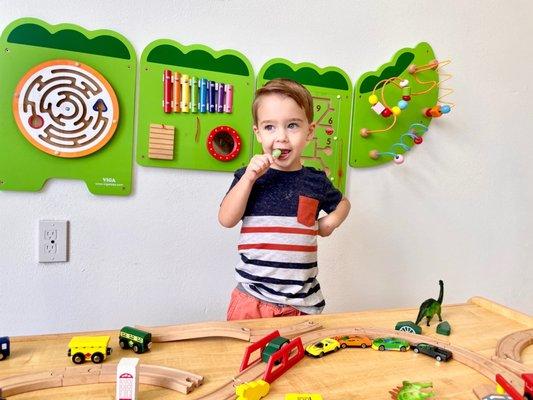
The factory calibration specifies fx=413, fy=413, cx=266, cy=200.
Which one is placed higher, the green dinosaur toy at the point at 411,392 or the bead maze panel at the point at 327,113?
the bead maze panel at the point at 327,113

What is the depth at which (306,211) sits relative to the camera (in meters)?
0.81

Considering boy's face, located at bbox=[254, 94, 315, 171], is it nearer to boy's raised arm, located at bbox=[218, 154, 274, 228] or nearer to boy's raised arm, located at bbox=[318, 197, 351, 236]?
boy's raised arm, located at bbox=[218, 154, 274, 228]

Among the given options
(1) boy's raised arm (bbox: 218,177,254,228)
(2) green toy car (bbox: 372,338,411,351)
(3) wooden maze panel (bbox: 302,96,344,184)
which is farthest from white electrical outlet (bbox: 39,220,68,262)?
(2) green toy car (bbox: 372,338,411,351)

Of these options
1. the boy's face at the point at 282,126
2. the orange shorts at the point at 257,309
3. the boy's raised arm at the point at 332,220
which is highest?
the boy's face at the point at 282,126

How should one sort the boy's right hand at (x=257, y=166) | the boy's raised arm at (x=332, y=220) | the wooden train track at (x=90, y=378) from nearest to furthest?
the wooden train track at (x=90, y=378)
the boy's right hand at (x=257, y=166)
the boy's raised arm at (x=332, y=220)

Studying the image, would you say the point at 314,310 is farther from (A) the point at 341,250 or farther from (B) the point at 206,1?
(B) the point at 206,1

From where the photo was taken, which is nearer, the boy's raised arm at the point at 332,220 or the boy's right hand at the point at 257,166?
the boy's right hand at the point at 257,166

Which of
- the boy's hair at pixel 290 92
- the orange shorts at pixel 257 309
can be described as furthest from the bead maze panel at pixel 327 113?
the orange shorts at pixel 257 309

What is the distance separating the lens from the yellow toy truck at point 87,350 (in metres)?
0.50

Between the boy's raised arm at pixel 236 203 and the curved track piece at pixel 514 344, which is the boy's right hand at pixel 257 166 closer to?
the boy's raised arm at pixel 236 203

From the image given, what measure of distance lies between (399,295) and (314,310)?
1.94 feet

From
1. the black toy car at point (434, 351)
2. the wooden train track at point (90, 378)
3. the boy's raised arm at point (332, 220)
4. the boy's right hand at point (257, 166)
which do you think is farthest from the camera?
the boy's raised arm at point (332, 220)

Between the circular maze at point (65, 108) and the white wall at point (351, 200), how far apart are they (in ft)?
0.35

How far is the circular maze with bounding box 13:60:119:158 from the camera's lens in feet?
Result: 2.92
